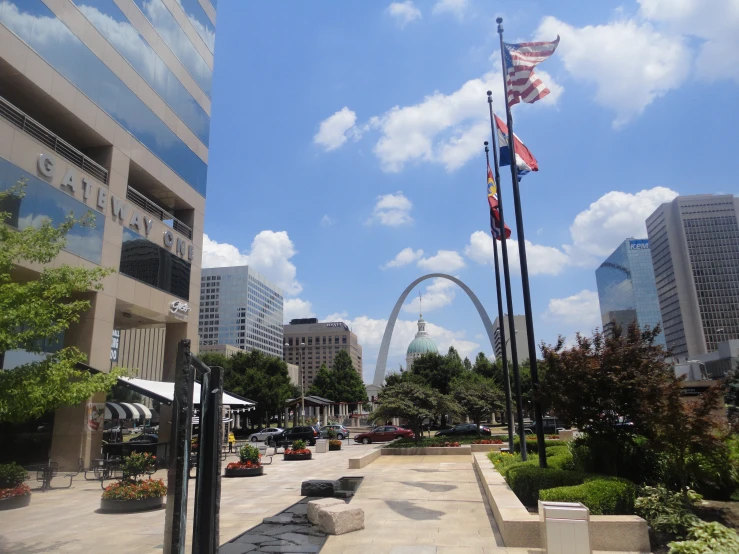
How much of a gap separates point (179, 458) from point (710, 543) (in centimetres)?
720

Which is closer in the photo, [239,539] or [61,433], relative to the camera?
[239,539]

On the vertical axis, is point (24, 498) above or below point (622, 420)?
below

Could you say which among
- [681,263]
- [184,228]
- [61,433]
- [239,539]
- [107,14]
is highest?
[681,263]

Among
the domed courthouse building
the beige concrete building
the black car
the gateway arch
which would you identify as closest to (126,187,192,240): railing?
the beige concrete building

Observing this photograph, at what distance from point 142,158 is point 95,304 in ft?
26.7

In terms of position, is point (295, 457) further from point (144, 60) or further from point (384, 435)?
point (144, 60)

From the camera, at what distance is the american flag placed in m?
15.6

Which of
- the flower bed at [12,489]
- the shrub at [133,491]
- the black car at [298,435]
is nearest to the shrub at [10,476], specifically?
the flower bed at [12,489]

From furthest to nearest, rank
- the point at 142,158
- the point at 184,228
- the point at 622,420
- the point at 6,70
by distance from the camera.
Result: the point at 184,228 → the point at 142,158 → the point at 6,70 → the point at 622,420

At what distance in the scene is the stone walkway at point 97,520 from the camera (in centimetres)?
966

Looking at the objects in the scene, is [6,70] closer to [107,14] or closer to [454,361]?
[107,14]

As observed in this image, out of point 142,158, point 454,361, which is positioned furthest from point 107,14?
point 454,361

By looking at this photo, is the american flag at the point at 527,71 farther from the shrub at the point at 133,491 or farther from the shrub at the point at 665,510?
the shrub at the point at 133,491

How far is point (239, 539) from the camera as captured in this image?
9969mm
